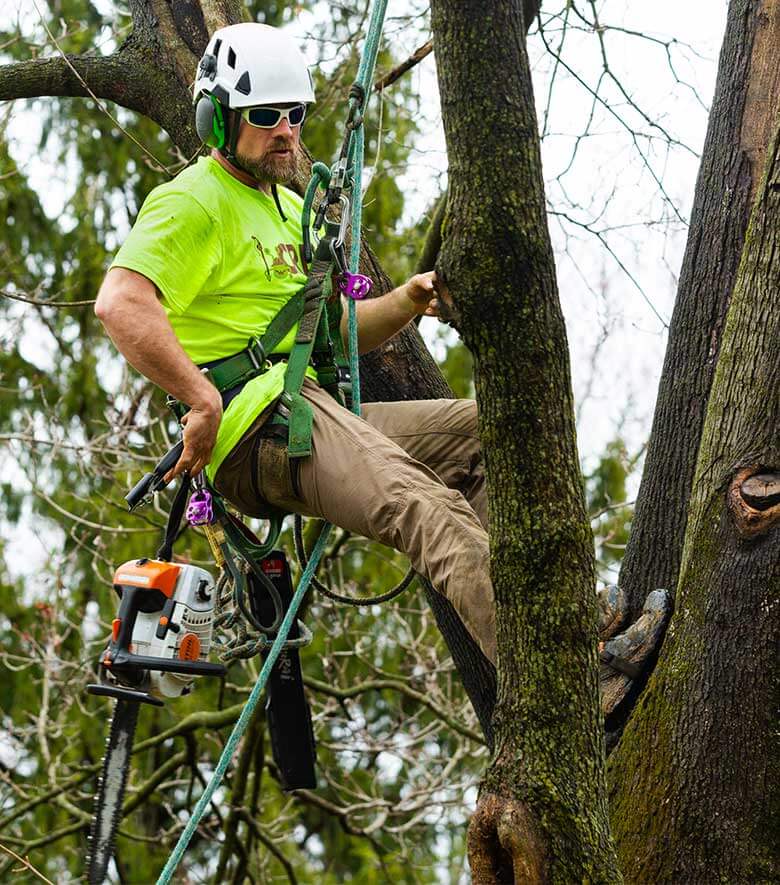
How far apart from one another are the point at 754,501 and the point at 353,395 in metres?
0.96

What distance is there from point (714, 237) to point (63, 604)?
6.12 m

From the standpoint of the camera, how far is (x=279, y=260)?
3256 mm

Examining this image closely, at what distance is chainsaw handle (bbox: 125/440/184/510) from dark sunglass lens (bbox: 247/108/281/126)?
0.79 metres

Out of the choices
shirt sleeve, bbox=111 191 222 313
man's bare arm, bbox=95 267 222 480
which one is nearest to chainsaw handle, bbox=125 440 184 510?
man's bare arm, bbox=95 267 222 480

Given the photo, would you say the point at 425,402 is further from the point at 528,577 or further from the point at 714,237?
the point at 528,577

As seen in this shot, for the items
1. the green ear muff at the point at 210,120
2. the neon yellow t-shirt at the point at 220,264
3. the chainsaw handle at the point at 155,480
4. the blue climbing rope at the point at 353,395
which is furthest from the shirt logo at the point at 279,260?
the chainsaw handle at the point at 155,480

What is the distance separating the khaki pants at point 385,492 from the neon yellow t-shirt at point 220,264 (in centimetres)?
10

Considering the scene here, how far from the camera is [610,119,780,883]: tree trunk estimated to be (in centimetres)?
267

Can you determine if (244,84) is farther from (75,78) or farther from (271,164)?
(75,78)

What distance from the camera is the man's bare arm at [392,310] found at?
319 centimetres

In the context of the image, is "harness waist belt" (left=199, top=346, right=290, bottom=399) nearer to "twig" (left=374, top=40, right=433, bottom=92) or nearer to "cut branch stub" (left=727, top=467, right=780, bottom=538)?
"cut branch stub" (left=727, top=467, right=780, bottom=538)

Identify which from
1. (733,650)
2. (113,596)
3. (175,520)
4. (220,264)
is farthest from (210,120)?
(113,596)

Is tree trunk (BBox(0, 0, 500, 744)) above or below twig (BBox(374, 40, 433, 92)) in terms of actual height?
below

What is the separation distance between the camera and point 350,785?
9445 mm
